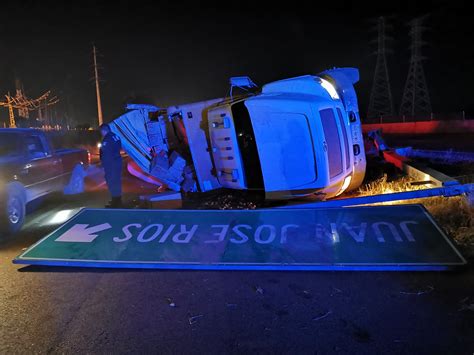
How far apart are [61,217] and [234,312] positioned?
209 inches

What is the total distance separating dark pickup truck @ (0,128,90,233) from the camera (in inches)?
262

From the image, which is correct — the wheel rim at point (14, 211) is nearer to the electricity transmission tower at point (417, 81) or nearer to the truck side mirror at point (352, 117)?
the truck side mirror at point (352, 117)

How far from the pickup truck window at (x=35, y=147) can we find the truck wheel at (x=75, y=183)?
1.63 m

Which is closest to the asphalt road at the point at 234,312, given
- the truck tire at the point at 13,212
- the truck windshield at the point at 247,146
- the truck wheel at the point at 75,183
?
the truck tire at the point at 13,212

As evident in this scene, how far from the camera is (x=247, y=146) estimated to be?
24.5 feet

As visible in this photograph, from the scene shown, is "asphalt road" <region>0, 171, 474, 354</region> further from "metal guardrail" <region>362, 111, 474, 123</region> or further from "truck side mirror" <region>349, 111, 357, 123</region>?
"metal guardrail" <region>362, 111, 474, 123</region>

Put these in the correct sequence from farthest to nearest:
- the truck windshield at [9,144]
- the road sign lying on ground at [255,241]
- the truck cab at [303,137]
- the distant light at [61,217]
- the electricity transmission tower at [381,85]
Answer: the electricity transmission tower at [381,85] → the distant light at [61,217] → the truck windshield at [9,144] → the truck cab at [303,137] → the road sign lying on ground at [255,241]

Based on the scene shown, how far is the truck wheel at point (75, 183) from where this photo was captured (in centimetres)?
1004

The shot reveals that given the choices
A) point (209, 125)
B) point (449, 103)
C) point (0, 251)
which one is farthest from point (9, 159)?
point (449, 103)

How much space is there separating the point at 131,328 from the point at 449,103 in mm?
71249

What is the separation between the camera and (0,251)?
5730mm

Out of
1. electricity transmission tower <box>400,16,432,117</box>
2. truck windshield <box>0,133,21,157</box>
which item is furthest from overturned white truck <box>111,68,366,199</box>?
electricity transmission tower <box>400,16,432,117</box>

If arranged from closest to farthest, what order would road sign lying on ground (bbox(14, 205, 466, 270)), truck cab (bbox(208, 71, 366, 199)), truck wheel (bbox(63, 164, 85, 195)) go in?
road sign lying on ground (bbox(14, 205, 466, 270)) < truck cab (bbox(208, 71, 366, 199)) < truck wheel (bbox(63, 164, 85, 195))

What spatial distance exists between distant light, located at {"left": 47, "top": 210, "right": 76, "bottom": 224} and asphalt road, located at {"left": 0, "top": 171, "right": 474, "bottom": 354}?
277 centimetres
